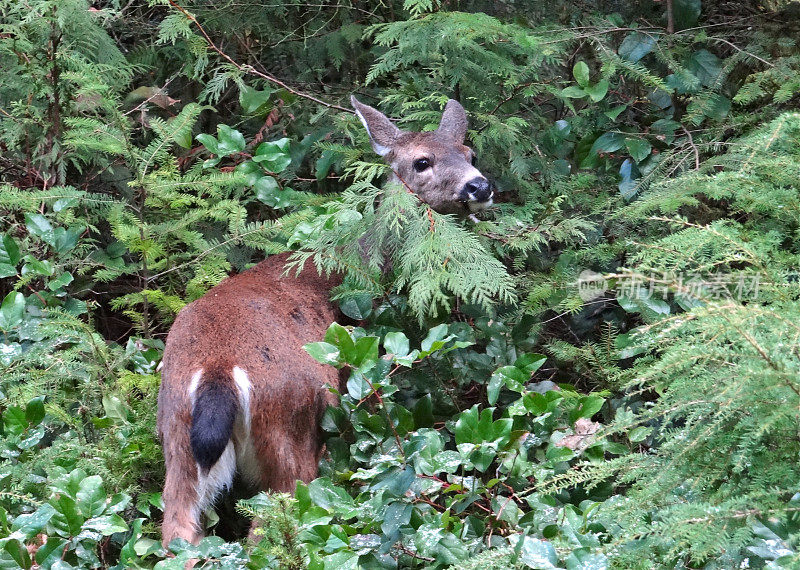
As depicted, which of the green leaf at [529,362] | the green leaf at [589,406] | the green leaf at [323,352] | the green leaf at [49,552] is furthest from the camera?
the green leaf at [529,362]

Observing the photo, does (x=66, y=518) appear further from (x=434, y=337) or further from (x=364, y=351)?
(x=434, y=337)

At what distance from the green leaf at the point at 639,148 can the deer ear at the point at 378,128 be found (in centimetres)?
150

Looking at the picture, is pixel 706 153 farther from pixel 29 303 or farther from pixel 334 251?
pixel 29 303

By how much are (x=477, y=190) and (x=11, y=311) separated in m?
2.76

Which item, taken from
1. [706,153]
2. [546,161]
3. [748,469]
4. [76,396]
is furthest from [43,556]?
[706,153]

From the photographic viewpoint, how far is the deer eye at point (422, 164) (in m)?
5.75

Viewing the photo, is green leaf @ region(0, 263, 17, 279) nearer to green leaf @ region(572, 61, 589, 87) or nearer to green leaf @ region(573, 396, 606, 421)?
green leaf @ region(573, 396, 606, 421)

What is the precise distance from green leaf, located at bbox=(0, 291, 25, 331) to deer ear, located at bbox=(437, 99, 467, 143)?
275cm

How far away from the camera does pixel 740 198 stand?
163 inches

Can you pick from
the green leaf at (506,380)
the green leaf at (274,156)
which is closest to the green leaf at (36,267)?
the green leaf at (274,156)

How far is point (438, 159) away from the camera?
5.72m

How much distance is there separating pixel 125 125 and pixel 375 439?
8.68 feet

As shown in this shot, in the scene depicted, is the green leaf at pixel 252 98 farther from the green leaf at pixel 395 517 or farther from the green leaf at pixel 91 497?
the green leaf at pixel 395 517

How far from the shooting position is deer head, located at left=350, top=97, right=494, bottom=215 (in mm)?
5516
